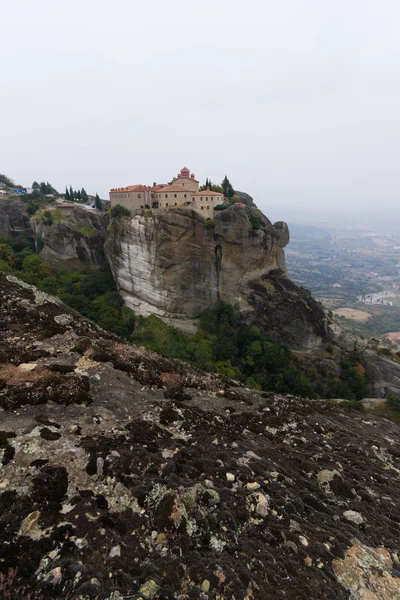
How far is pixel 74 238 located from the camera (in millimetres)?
51781

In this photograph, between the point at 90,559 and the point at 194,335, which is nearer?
the point at 90,559

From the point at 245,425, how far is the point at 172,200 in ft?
129

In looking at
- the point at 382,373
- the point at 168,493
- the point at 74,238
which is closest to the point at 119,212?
the point at 74,238

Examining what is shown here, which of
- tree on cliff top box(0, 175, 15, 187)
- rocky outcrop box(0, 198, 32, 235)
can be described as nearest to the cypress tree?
rocky outcrop box(0, 198, 32, 235)

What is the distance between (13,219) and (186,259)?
43277mm

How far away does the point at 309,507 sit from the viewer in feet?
23.6

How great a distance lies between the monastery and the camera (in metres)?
42.4

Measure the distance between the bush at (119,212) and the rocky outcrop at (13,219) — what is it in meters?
27.2

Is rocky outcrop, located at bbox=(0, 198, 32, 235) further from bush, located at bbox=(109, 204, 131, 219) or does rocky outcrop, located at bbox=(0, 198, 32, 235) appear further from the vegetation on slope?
bush, located at bbox=(109, 204, 131, 219)

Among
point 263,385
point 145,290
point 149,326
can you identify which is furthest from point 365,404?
point 145,290

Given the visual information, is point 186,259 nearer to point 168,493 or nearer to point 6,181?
point 168,493

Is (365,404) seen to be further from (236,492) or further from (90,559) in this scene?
(90,559)

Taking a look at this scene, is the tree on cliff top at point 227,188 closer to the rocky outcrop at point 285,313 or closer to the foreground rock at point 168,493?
the rocky outcrop at point 285,313

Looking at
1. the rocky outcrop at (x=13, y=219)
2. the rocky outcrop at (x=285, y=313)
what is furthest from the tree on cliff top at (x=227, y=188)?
the rocky outcrop at (x=13, y=219)
